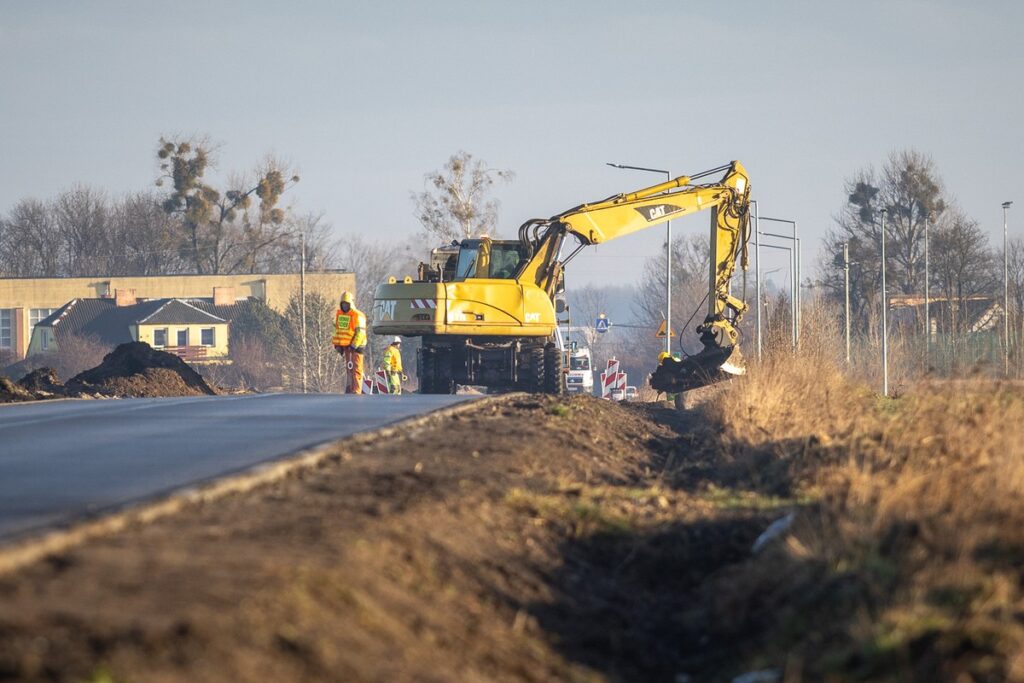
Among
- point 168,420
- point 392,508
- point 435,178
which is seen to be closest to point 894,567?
point 392,508

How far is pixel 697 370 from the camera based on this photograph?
1070 inches

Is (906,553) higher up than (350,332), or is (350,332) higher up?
(350,332)

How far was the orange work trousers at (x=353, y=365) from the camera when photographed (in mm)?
29031

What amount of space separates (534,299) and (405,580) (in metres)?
20.8

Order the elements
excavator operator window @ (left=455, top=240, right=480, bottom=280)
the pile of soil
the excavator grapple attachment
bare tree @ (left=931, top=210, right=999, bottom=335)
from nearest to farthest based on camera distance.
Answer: the pile of soil < the excavator grapple attachment < excavator operator window @ (left=455, top=240, right=480, bottom=280) < bare tree @ (left=931, top=210, right=999, bottom=335)

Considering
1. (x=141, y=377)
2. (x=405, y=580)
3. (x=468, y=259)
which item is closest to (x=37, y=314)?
(x=141, y=377)

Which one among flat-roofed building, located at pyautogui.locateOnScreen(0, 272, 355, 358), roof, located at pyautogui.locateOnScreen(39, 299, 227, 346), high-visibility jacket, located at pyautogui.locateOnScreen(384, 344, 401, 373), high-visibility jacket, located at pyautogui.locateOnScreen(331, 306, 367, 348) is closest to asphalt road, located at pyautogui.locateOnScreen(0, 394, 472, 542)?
high-visibility jacket, located at pyautogui.locateOnScreen(331, 306, 367, 348)

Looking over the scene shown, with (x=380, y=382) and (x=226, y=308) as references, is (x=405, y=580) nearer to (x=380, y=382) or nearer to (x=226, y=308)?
(x=380, y=382)

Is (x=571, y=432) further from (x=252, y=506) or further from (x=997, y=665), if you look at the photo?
(x=997, y=665)

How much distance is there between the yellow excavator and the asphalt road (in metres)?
5.56

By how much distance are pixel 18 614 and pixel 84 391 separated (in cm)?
2287

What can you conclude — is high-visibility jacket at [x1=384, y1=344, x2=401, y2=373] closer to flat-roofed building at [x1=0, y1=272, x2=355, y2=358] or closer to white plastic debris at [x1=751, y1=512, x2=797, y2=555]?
white plastic debris at [x1=751, y1=512, x2=797, y2=555]

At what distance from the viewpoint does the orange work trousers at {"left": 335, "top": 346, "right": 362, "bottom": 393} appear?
2903 cm

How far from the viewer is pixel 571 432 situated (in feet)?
53.6
